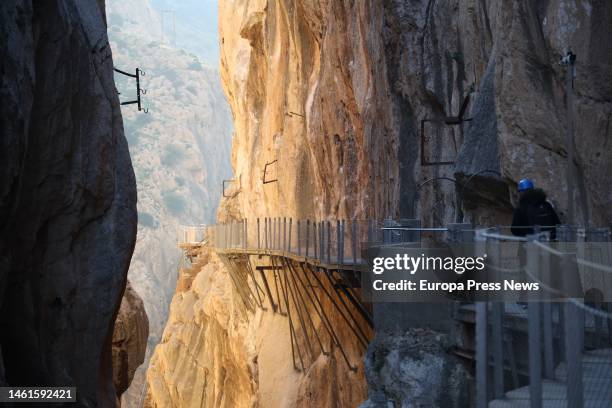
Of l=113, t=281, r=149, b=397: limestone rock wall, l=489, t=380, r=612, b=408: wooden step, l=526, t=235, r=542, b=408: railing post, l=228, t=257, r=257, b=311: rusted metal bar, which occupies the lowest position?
l=113, t=281, r=149, b=397: limestone rock wall

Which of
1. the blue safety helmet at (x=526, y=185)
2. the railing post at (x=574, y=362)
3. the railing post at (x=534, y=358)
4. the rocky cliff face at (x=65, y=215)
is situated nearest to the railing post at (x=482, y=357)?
the railing post at (x=534, y=358)

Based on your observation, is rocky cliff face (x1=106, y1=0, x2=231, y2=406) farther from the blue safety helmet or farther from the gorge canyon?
the blue safety helmet

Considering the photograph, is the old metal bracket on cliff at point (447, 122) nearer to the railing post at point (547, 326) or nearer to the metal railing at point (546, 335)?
the metal railing at point (546, 335)

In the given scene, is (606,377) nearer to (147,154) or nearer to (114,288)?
(114,288)

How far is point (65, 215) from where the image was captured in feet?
40.1

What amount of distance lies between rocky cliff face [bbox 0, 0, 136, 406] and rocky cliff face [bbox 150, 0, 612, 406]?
15.0 ft

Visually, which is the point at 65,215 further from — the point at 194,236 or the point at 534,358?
the point at 194,236

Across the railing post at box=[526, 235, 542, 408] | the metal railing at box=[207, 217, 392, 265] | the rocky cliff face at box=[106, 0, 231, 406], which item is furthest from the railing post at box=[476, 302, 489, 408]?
the rocky cliff face at box=[106, 0, 231, 406]

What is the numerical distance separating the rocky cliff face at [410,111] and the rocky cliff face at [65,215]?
4.58 m

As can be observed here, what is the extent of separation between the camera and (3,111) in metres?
8.97

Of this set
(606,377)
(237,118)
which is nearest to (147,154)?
(237,118)

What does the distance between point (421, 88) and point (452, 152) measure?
1941 millimetres

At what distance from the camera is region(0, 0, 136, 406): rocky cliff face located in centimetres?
1121

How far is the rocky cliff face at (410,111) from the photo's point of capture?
12.1m
